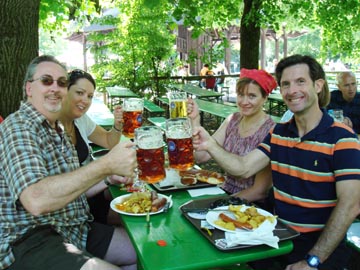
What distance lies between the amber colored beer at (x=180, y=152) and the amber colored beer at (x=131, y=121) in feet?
1.82

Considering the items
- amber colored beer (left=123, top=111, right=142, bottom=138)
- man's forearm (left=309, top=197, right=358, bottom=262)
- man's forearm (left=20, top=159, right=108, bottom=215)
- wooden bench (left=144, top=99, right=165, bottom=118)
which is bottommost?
man's forearm (left=309, top=197, right=358, bottom=262)

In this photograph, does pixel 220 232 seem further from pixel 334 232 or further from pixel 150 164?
pixel 334 232

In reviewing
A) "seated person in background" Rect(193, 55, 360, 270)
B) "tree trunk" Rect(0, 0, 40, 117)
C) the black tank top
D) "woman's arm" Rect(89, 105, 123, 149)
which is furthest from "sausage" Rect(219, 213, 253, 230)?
"tree trunk" Rect(0, 0, 40, 117)

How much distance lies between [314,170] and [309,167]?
0.03 metres

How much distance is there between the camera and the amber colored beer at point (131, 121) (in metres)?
2.21

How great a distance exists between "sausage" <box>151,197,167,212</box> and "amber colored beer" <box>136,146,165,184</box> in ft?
1.33

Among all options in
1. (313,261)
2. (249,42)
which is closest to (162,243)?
(313,261)

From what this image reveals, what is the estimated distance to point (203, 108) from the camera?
25.6ft

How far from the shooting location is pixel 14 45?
10.5 feet

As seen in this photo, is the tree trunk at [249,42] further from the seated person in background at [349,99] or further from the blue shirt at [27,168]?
the blue shirt at [27,168]

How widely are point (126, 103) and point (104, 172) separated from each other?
26.8 inches

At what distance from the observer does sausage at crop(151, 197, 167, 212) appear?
77.1 inches

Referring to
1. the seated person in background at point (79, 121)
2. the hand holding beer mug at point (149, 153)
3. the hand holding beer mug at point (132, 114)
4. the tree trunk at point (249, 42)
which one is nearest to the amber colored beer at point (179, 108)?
the hand holding beer mug at point (132, 114)

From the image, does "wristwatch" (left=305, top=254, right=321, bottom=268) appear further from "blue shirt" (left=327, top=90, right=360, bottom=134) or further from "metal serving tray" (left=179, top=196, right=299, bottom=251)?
"blue shirt" (left=327, top=90, right=360, bottom=134)
